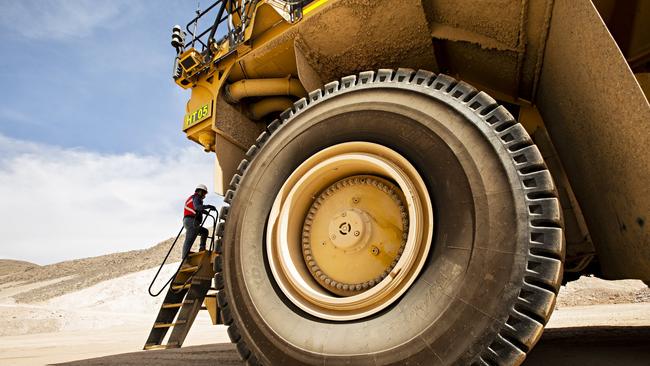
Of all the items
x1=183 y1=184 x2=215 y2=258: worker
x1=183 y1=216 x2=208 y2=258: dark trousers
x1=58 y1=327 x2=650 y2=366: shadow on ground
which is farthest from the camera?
x1=183 y1=184 x2=215 y2=258: worker

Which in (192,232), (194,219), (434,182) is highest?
(194,219)

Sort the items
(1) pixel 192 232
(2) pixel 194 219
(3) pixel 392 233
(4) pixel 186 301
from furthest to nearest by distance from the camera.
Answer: (2) pixel 194 219 < (1) pixel 192 232 < (4) pixel 186 301 < (3) pixel 392 233

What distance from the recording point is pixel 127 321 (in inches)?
512

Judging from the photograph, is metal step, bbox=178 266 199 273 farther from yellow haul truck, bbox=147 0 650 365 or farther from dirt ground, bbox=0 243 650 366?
yellow haul truck, bbox=147 0 650 365

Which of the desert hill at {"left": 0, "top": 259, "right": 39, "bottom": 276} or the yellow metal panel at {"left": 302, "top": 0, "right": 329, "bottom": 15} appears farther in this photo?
the desert hill at {"left": 0, "top": 259, "right": 39, "bottom": 276}

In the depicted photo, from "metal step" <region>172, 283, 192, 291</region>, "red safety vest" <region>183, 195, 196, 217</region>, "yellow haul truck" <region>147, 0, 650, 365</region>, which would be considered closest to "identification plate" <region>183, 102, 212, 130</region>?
"yellow haul truck" <region>147, 0, 650, 365</region>

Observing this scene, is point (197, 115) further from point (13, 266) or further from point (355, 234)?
point (13, 266)

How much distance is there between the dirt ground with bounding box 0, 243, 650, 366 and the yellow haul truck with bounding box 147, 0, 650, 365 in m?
1.28

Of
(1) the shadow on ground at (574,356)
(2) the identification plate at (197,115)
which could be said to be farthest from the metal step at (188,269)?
(2) the identification plate at (197,115)

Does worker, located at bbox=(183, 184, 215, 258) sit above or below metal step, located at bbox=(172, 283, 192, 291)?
above

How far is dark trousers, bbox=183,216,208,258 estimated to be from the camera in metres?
4.51

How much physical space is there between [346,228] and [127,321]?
1389 cm

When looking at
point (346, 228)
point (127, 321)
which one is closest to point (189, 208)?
point (346, 228)

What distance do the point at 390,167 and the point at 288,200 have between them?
0.61 meters
